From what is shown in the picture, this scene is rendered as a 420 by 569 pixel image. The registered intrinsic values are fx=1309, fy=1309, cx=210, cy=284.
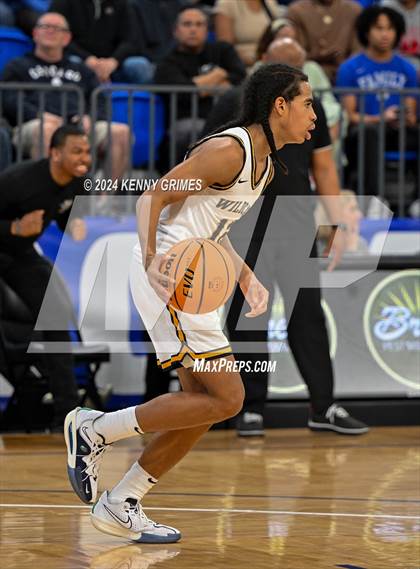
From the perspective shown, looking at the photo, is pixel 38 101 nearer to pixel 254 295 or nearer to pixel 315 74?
pixel 315 74

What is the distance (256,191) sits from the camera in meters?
5.71

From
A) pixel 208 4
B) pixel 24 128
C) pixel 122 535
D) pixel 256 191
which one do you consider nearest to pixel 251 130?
pixel 256 191

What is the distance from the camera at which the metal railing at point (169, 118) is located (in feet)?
35.4

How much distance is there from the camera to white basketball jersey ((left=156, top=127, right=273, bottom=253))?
5.62 m

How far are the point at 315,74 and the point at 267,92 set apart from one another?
6.00 metres

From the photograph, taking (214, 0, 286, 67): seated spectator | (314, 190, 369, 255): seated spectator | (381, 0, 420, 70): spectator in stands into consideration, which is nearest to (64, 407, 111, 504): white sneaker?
(314, 190, 369, 255): seated spectator

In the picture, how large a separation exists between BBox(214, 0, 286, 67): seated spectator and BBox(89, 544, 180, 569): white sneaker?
777cm

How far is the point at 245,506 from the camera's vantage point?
6664 mm

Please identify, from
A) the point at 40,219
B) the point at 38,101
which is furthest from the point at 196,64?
the point at 40,219

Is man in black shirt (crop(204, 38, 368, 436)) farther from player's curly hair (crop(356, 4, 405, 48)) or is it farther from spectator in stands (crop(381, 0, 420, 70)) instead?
spectator in stands (crop(381, 0, 420, 70))

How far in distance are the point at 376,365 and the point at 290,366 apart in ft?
2.23

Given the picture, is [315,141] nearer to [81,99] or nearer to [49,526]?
[81,99]

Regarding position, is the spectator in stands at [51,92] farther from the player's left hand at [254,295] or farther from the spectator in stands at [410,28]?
the player's left hand at [254,295]

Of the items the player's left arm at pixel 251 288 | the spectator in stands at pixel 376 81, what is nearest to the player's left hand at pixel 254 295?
the player's left arm at pixel 251 288
